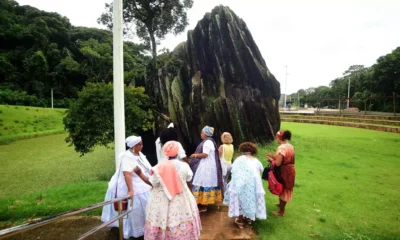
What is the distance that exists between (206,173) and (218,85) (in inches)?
327

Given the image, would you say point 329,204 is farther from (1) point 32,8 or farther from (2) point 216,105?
(1) point 32,8

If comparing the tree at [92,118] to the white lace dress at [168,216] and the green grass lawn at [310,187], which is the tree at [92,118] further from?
the white lace dress at [168,216]

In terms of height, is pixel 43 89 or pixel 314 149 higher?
pixel 43 89

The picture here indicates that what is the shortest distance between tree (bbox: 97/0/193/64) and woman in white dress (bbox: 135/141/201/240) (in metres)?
19.5

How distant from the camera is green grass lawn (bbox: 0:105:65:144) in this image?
19453mm

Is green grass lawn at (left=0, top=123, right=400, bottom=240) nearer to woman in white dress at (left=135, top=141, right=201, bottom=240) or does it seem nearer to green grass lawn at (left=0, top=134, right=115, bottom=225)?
green grass lawn at (left=0, top=134, right=115, bottom=225)

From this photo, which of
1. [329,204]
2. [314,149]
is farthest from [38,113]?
[329,204]

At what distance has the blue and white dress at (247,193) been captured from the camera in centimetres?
401

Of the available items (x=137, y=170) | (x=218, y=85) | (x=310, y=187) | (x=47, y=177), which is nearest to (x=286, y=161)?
(x=137, y=170)

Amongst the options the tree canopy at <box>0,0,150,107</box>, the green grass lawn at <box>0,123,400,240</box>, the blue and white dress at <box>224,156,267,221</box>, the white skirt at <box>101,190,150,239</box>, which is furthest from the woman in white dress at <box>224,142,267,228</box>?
the tree canopy at <box>0,0,150,107</box>

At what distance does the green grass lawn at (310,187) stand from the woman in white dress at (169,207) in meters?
1.72

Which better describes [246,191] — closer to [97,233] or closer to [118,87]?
[97,233]

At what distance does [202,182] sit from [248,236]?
1.26 m

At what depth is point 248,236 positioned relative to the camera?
386cm
